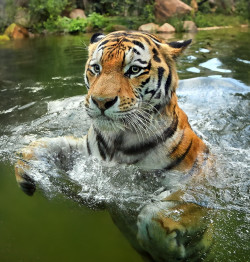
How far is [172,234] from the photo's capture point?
1813mm

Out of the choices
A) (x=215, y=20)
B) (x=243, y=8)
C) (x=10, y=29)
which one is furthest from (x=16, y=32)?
(x=243, y=8)

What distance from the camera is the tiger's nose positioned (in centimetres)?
201

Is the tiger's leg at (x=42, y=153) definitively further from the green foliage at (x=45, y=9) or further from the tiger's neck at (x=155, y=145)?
the green foliage at (x=45, y=9)

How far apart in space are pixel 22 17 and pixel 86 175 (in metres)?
15.8

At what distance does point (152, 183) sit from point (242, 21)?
57.5 ft

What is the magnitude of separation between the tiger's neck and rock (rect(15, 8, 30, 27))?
15.3 m

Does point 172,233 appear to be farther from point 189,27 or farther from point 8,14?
point 8,14

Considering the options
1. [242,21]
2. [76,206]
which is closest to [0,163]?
[76,206]

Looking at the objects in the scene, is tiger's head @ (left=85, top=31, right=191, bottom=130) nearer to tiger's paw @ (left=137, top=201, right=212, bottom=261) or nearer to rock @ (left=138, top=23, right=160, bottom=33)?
tiger's paw @ (left=137, top=201, right=212, bottom=261)

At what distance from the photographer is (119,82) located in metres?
2.12

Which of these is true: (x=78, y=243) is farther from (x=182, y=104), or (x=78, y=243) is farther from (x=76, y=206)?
(x=182, y=104)

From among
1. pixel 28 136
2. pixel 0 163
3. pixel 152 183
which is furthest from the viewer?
pixel 28 136

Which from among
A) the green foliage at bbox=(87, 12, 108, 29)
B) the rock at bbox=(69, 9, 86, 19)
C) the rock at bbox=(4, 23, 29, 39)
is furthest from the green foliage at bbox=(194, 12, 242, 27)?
the rock at bbox=(4, 23, 29, 39)

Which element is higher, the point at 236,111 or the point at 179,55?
the point at 179,55
